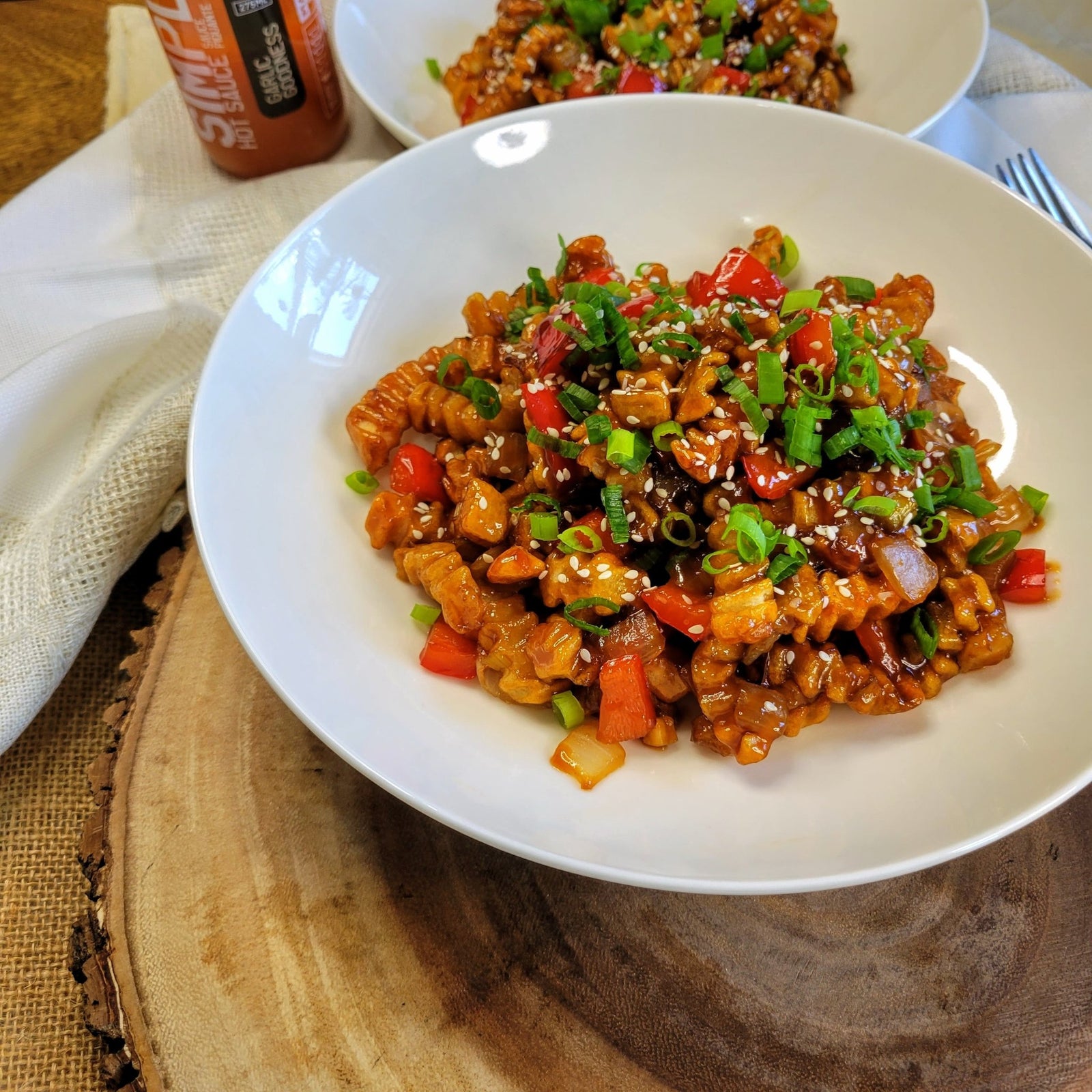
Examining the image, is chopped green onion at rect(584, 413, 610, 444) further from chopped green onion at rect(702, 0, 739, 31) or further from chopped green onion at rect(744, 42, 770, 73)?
chopped green onion at rect(702, 0, 739, 31)

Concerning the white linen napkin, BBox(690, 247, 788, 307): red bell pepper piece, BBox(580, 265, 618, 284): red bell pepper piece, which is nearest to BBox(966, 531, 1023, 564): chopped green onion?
BBox(690, 247, 788, 307): red bell pepper piece

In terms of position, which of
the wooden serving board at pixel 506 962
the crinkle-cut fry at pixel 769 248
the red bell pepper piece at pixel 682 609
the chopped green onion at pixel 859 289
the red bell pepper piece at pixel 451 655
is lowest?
the wooden serving board at pixel 506 962

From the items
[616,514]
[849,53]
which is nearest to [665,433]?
[616,514]

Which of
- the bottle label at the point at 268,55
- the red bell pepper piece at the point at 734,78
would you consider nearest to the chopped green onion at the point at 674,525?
the red bell pepper piece at the point at 734,78

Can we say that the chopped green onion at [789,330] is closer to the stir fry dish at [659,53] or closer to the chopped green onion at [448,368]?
the chopped green onion at [448,368]

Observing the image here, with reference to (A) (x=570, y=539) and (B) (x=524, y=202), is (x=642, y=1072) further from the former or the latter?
(B) (x=524, y=202)
